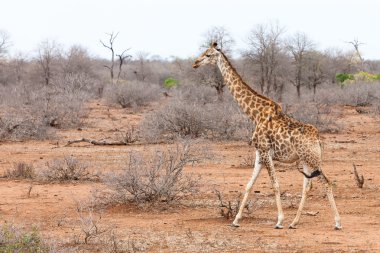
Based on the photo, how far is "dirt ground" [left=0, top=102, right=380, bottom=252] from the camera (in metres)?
6.74

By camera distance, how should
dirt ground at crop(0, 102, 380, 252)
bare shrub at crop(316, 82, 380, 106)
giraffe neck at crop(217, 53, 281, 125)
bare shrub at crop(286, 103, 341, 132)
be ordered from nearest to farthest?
Result: dirt ground at crop(0, 102, 380, 252), giraffe neck at crop(217, 53, 281, 125), bare shrub at crop(286, 103, 341, 132), bare shrub at crop(316, 82, 380, 106)

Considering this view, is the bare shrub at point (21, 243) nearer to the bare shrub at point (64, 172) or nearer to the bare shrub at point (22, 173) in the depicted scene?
the bare shrub at point (64, 172)

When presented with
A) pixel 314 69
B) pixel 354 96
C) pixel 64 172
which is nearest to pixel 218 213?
pixel 64 172

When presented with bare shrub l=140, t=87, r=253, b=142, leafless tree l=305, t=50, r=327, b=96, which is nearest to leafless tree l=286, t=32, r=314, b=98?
leafless tree l=305, t=50, r=327, b=96

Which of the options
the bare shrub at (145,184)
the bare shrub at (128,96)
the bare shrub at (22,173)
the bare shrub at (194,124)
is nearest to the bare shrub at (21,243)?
the bare shrub at (145,184)

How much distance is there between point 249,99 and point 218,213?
1.56m

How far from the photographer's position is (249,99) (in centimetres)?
800

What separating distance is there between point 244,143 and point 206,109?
2.46 meters

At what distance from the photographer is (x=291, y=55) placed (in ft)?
126

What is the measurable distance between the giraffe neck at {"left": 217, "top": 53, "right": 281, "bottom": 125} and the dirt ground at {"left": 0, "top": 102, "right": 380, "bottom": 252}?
123 centimetres

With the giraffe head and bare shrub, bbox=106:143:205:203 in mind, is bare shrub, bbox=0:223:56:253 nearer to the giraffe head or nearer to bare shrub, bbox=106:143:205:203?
bare shrub, bbox=106:143:205:203

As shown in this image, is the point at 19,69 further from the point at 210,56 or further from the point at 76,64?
the point at 210,56

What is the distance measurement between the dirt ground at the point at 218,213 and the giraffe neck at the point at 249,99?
48.5 inches

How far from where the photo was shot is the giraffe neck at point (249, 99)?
7.75 meters
